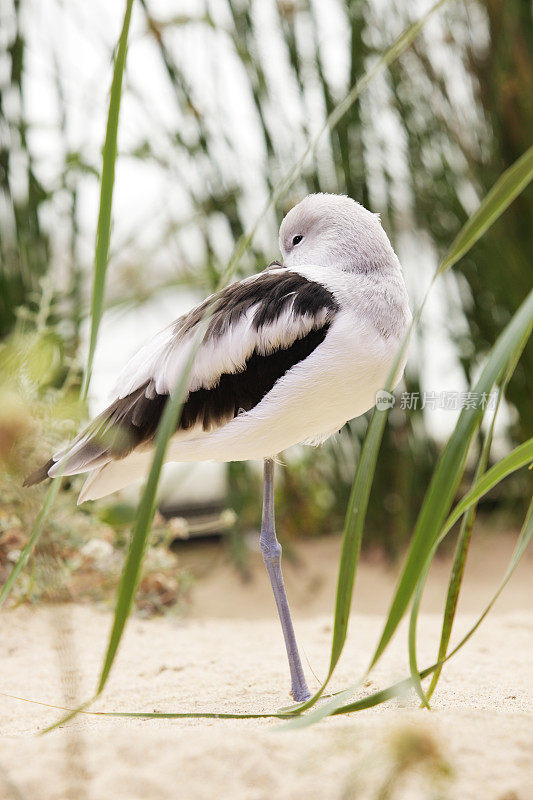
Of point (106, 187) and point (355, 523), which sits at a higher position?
point (106, 187)

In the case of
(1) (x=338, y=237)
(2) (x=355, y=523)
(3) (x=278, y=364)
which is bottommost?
(2) (x=355, y=523)

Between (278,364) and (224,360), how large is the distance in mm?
114

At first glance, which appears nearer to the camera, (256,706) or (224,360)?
(256,706)

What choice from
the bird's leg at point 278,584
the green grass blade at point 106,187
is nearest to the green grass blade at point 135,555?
the green grass blade at point 106,187

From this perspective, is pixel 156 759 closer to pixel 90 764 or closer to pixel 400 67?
pixel 90 764

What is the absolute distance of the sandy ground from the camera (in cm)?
89

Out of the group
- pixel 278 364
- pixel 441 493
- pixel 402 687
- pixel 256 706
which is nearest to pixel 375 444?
pixel 441 493

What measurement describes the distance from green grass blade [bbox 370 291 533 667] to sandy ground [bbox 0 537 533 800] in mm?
137

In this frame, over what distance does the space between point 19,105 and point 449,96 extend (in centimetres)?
170

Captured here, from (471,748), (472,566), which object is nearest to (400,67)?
(472,566)

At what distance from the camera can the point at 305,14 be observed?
3.01 meters

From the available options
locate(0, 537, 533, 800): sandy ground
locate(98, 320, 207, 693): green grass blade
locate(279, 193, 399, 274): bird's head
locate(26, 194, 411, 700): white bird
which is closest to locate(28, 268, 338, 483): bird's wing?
locate(26, 194, 411, 700): white bird

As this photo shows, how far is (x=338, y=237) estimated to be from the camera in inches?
66.5

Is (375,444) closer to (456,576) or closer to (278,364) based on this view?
(456,576)
